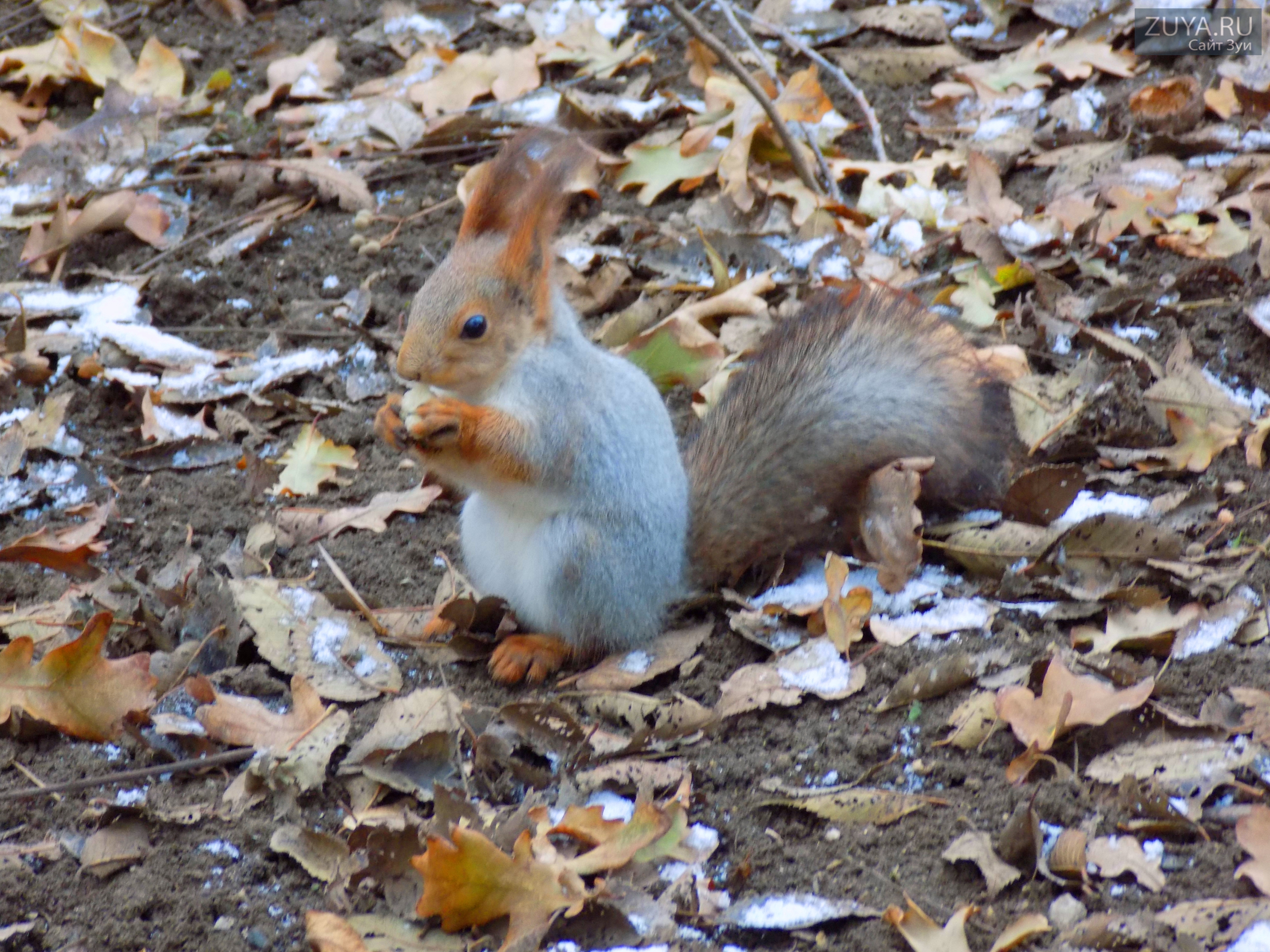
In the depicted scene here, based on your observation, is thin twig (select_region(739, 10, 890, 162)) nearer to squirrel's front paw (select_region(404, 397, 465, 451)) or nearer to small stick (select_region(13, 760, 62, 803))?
squirrel's front paw (select_region(404, 397, 465, 451))

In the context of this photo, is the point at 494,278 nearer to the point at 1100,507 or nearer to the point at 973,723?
the point at 973,723

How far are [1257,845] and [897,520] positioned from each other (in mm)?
802

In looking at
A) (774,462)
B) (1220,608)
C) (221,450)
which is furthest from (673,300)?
(1220,608)

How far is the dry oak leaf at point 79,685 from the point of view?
1.82m

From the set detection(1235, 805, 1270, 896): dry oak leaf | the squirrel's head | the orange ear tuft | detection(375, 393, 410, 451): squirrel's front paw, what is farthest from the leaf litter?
the orange ear tuft

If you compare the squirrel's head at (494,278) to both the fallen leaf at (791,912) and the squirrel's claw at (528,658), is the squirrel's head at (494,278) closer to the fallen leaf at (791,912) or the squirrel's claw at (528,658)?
the squirrel's claw at (528,658)

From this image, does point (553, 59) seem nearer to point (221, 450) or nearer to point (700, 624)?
point (221, 450)

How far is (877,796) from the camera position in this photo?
5.47 feet

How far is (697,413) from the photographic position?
2.63 m

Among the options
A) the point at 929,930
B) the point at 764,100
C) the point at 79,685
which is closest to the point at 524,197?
the point at 79,685

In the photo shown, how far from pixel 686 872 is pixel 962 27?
2.91 m

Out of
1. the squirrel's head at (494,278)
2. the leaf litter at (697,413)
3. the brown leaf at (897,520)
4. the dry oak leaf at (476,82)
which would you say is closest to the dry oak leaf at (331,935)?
the leaf litter at (697,413)

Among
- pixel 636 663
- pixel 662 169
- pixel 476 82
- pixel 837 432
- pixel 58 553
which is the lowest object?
pixel 636 663

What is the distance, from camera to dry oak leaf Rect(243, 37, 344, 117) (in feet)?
12.2
